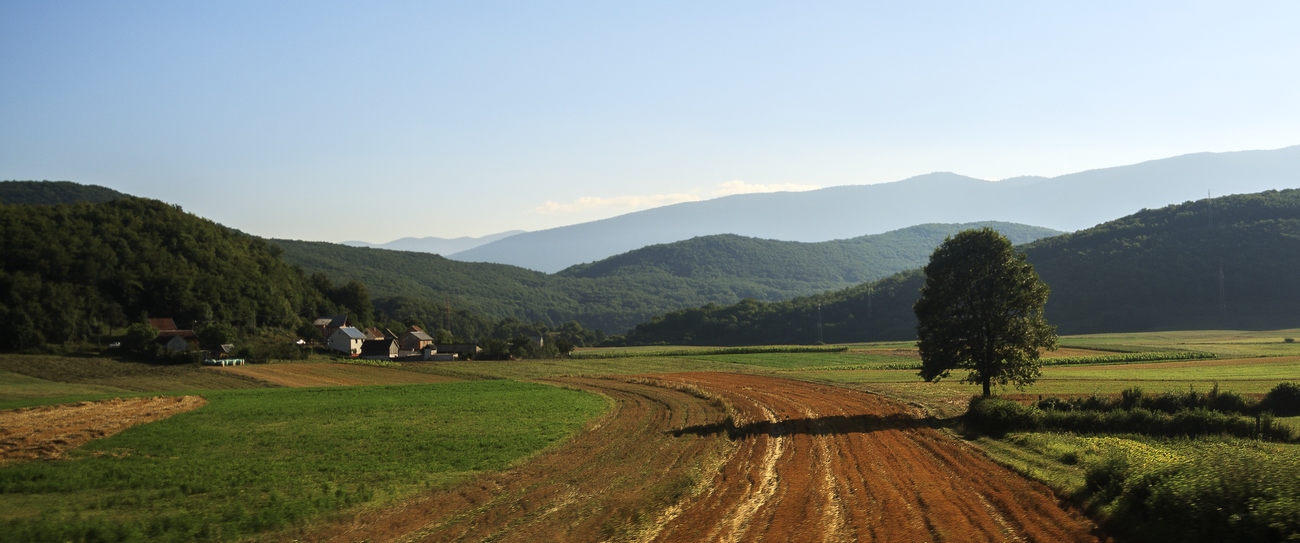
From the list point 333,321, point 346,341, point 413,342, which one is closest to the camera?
point 346,341

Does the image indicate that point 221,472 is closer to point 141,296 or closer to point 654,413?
point 654,413

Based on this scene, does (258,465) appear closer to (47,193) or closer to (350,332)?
(350,332)

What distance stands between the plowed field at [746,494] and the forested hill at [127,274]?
75484mm

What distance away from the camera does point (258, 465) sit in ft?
73.5

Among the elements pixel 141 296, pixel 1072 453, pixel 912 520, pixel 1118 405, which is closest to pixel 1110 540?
pixel 912 520

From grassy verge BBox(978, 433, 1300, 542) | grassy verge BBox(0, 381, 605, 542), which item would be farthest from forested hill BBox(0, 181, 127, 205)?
grassy verge BBox(978, 433, 1300, 542)

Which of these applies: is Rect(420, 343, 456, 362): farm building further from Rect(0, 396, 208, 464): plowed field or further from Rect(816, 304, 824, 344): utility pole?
Rect(816, 304, 824, 344): utility pole

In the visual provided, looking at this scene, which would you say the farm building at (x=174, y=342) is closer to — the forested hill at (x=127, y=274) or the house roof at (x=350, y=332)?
the forested hill at (x=127, y=274)

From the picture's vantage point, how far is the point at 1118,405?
31.0 metres

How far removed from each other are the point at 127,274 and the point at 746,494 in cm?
10225

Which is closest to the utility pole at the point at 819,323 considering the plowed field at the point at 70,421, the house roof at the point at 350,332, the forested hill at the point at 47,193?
the house roof at the point at 350,332

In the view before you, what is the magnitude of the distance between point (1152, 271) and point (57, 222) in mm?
157208

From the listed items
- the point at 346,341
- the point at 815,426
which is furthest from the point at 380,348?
the point at 815,426

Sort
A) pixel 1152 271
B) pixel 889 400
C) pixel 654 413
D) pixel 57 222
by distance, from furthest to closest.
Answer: pixel 1152 271, pixel 57 222, pixel 889 400, pixel 654 413
